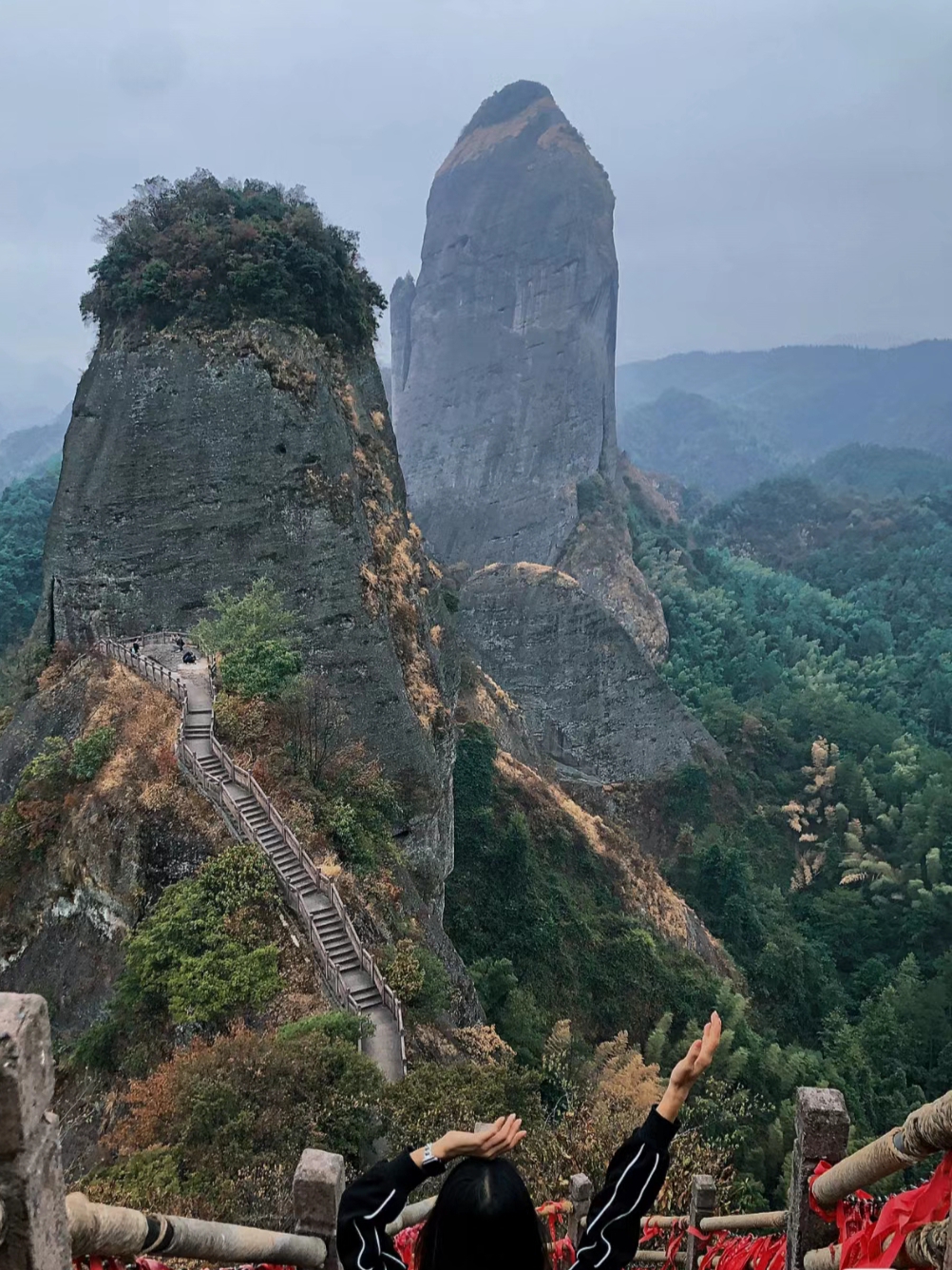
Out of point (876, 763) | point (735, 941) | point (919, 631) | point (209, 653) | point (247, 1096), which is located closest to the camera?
point (247, 1096)

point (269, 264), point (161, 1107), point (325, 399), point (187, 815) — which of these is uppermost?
point (269, 264)

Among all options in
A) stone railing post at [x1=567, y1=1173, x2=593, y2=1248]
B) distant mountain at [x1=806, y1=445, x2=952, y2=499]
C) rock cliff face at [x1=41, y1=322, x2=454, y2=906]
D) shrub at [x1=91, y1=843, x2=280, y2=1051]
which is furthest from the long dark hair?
distant mountain at [x1=806, y1=445, x2=952, y2=499]

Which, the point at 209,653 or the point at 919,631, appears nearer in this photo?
the point at 209,653

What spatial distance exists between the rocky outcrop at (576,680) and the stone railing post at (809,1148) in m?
36.4

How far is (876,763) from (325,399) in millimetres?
35342

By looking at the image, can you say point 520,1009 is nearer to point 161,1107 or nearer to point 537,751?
point 161,1107

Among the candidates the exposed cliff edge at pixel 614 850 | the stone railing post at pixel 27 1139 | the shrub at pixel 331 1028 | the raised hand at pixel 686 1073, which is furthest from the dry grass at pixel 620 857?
the stone railing post at pixel 27 1139

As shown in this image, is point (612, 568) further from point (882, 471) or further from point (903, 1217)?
point (882, 471)

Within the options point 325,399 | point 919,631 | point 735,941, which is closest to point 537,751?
point 735,941

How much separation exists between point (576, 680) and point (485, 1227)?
4137 cm

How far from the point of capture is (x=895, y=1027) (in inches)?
962

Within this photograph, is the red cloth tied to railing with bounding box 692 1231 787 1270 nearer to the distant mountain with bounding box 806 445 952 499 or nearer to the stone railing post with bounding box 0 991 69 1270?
the stone railing post with bounding box 0 991 69 1270

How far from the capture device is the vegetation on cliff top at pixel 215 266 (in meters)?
19.7

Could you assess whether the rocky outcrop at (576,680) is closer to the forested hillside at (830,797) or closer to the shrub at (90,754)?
the forested hillside at (830,797)
